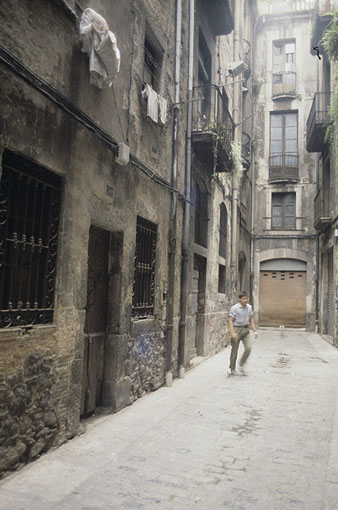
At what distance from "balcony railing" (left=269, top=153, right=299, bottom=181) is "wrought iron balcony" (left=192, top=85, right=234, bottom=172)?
1115cm

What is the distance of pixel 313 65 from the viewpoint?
22.1 meters

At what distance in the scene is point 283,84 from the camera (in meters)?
22.5

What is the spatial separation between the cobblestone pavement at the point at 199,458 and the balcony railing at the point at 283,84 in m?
17.9

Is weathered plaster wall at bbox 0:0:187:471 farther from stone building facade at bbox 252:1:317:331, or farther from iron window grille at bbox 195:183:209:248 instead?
stone building facade at bbox 252:1:317:331

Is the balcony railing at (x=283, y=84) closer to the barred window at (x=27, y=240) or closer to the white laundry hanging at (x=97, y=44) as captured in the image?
the white laundry hanging at (x=97, y=44)

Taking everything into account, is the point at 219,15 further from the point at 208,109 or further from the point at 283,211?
the point at 283,211

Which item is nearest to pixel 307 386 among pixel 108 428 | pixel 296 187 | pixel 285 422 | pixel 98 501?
pixel 285 422

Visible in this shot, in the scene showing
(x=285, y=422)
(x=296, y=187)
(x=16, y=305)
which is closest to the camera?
(x=16, y=305)

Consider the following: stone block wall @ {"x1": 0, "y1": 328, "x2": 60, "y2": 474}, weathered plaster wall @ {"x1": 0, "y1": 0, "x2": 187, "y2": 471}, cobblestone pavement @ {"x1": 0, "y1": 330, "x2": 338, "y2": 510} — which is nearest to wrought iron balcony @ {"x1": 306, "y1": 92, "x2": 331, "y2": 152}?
weathered plaster wall @ {"x1": 0, "y1": 0, "x2": 187, "y2": 471}

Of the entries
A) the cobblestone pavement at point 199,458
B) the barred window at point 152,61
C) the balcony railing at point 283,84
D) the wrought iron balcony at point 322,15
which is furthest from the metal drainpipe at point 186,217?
the balcony railing at point 283,84

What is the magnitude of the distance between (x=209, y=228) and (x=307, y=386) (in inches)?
186

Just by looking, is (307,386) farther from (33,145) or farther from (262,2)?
(262,2)

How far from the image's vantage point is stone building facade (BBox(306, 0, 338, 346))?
14.9m

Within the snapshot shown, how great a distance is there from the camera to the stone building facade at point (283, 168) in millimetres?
21672
